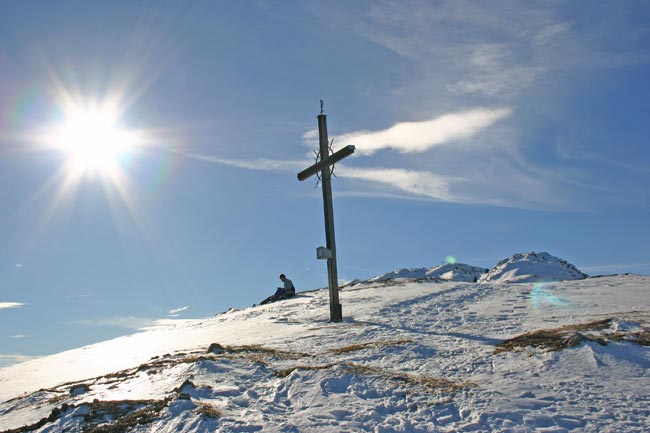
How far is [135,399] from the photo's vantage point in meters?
7.67

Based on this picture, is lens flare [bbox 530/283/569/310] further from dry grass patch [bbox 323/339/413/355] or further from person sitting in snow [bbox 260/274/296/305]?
person sitting in snow [bbox 260/274/296/305]

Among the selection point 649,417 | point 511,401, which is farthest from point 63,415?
point 649,417

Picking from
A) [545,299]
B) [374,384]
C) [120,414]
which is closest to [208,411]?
[120,414]

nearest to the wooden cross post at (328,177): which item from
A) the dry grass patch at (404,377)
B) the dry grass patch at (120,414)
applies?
the dry grass patch at (404,377)

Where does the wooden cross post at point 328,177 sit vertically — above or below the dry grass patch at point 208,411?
above

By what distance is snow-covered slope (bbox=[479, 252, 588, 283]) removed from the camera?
156 ft

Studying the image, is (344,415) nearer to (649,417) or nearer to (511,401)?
(511,401)

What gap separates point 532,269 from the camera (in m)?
50.8

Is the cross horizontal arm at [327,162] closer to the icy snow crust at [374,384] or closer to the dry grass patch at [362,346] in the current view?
the icy snow crust at [374,384]

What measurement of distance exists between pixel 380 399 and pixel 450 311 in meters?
9.04

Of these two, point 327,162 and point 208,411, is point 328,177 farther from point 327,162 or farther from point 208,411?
point 208,411

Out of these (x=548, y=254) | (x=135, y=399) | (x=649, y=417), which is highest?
(x=548, y=254)

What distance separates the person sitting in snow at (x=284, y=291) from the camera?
2587 centimetres

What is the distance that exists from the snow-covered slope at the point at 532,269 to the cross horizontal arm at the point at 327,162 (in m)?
31.7
